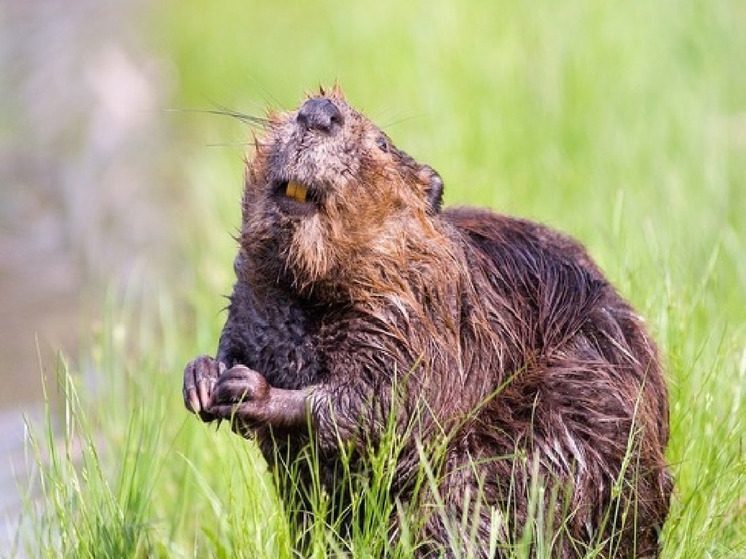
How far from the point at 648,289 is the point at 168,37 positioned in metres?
6.74

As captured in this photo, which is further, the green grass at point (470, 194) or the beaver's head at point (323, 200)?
the green grass at point (470, 194)

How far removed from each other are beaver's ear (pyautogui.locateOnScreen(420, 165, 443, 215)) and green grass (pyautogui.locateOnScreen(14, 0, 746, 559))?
473 millimetres

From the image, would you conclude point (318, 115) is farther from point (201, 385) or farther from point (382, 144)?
point (201, 385)

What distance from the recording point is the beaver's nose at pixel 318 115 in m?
3.16

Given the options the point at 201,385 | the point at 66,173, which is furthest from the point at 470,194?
the point at 66,173

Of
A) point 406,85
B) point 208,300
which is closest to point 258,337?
point 208,300

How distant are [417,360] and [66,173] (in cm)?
566

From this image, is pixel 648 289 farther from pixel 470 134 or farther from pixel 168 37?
pixel 168 37

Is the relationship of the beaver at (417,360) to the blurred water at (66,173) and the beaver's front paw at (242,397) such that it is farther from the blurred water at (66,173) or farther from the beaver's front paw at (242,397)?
the blurred water at (66,173)

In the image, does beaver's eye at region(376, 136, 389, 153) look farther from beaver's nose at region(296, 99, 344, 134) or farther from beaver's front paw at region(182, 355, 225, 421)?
beaver's front paw at region(182, 355, 225, 421)

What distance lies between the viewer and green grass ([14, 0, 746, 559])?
3398 millimetres

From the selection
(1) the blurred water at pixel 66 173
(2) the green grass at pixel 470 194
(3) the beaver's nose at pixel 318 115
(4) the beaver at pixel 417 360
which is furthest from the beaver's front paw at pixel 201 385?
(1) the blurred water at pixel 66 173

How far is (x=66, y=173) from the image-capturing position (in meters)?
8.49

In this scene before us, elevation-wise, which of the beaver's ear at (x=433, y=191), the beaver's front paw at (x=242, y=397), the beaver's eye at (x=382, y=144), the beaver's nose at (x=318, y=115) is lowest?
the beaver's front paw at (x=242, y=397)
